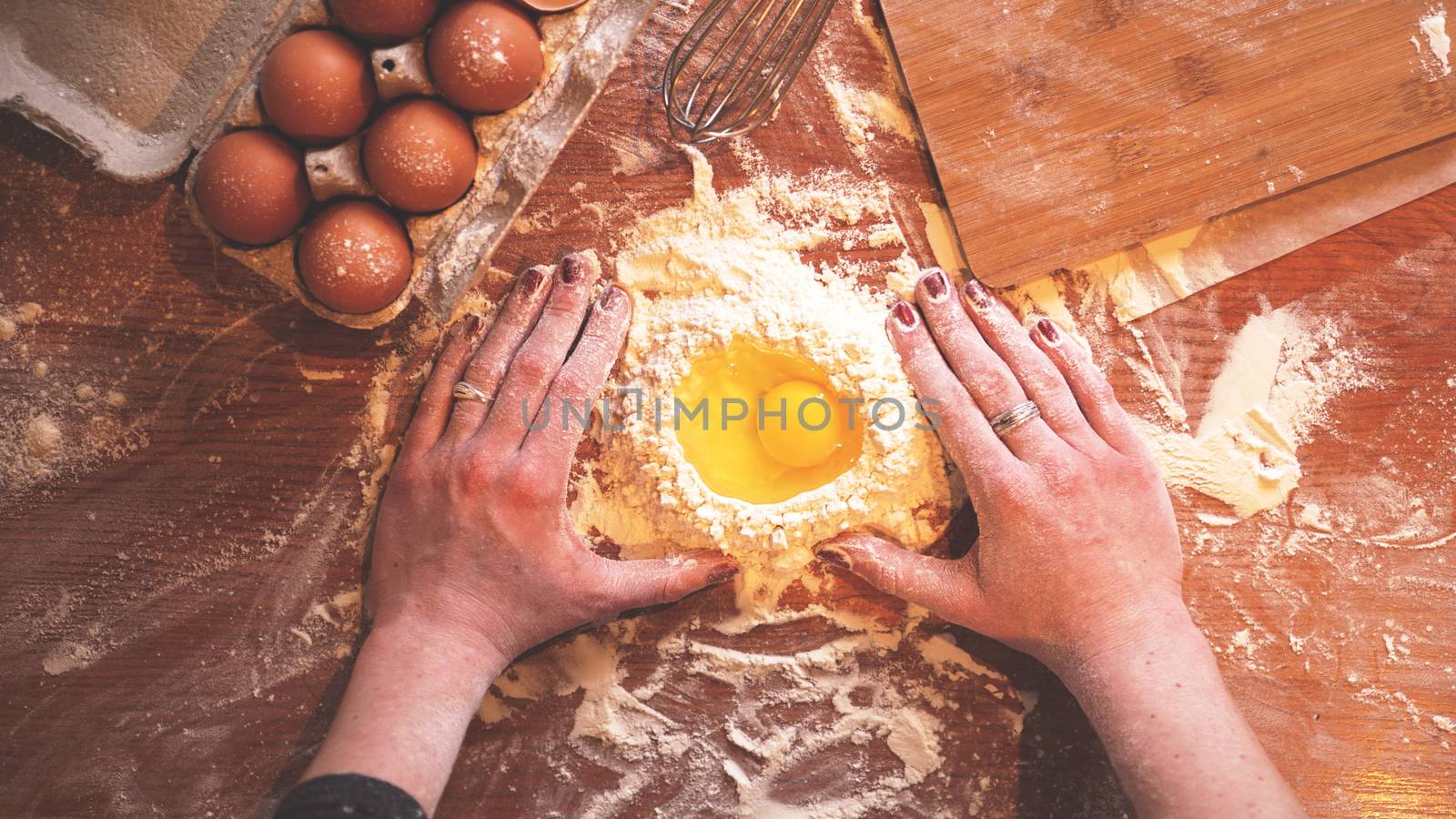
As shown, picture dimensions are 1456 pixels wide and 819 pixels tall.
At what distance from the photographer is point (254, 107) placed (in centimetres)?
122

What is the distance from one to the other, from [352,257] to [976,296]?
103cm

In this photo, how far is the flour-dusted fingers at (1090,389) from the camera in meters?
1.36

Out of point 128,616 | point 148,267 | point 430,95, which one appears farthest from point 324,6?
point 128,616

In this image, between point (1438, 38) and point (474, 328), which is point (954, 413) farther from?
point (1438, 38)

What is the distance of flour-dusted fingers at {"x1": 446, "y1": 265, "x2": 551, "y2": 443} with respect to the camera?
1358 mm

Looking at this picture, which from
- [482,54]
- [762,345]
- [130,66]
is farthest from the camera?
[762,345]

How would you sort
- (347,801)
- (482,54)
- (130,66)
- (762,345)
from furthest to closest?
(762,345) < (130,66) < (482,54) < (347,801)

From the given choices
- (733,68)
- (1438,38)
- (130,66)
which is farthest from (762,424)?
(1438,38)

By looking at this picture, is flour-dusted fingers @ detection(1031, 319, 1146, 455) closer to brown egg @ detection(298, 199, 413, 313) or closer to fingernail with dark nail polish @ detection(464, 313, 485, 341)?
fingernail with dark nail polish @ detection(464, 313, 485, 341)

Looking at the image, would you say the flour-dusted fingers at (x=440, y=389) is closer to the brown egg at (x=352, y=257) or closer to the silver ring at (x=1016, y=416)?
the brown egg at (x=352, y=257)

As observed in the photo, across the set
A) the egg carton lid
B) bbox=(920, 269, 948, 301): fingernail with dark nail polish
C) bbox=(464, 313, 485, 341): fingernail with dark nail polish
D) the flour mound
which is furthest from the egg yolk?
the egg carton lid

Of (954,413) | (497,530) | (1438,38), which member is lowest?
(497,530)

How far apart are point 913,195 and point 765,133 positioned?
294 mm

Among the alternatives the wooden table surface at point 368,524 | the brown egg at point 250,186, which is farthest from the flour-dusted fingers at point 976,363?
the brown egg at point 250,186
